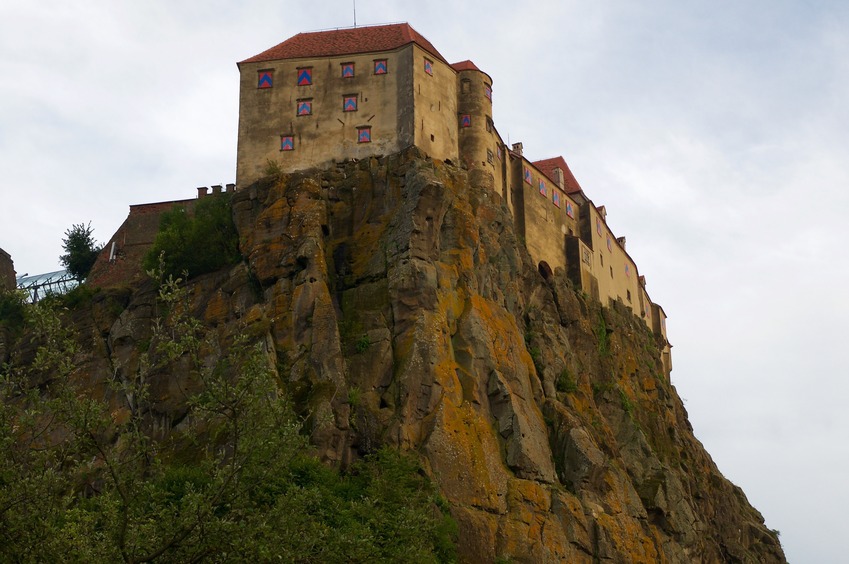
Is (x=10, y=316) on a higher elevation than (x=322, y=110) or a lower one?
lower

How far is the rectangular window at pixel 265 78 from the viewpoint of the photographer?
66.2 m

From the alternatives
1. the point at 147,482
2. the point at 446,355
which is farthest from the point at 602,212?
the point at 147,482

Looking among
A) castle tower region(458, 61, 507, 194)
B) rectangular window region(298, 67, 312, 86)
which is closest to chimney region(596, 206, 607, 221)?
castle tower region(458, 61, 507, 194)

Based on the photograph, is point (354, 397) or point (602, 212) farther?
point (602, 212)

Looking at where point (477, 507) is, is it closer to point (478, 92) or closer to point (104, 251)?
point (478, 92)

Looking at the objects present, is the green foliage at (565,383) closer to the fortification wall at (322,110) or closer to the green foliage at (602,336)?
the green foliage at (602,336)

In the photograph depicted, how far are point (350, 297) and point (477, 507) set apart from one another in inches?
494

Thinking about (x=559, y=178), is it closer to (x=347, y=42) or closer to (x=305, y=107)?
(x=347, y=42)

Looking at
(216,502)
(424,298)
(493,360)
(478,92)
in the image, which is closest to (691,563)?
(493,360)

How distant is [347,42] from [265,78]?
547cm

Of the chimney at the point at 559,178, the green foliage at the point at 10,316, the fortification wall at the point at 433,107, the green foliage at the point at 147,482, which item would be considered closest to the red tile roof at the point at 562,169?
the chimney at the point at 559,178

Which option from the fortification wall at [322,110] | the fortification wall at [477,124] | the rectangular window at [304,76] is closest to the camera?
the fortification wall at [322,110]

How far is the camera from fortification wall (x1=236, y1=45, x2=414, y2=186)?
210ft

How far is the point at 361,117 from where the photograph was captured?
211 ft
